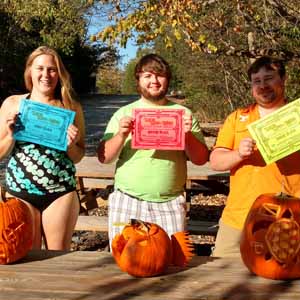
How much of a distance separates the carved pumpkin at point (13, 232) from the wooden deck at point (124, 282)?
0.17 ft

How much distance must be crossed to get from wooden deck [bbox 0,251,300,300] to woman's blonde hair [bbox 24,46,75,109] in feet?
3.22

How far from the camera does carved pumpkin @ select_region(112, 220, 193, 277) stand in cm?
235

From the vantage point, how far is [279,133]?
8.70 feet

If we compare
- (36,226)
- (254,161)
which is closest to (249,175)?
(254,161)

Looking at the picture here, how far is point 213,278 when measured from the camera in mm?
2361

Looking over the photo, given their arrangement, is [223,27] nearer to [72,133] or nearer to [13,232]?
[72,133]

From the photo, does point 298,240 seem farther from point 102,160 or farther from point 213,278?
point 102,160

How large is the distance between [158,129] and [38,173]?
2.30 ft

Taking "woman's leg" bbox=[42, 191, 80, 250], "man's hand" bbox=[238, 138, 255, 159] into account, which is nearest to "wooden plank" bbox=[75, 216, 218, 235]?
"woman's leg" bbox=[42, 191, 80, 250]

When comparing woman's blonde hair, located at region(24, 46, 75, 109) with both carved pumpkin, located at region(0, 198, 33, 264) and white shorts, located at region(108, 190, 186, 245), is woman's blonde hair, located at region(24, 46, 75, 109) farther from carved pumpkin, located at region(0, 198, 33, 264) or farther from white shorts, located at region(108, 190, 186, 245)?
carved pumpkin, located at region(0, 198, 33, 264)

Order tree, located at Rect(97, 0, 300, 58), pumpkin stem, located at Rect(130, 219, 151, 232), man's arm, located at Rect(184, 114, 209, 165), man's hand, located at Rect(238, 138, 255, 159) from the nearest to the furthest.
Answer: pumpkin stem, located at Rect(130, 219, 151, 232)
man's hand, located at Rect(238, 138, 255, 159)
man's arm, located at Rect(184, 114, 209, 165)
tree, located at Rect(97, 0, 300, 58)

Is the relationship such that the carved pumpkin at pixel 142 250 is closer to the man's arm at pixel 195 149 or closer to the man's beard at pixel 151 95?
the man's arm at pixel 195 149

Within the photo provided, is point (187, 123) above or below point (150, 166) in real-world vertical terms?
above

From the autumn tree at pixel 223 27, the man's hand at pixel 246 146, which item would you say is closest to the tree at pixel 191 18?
the autumn tree at pixel 223 27
